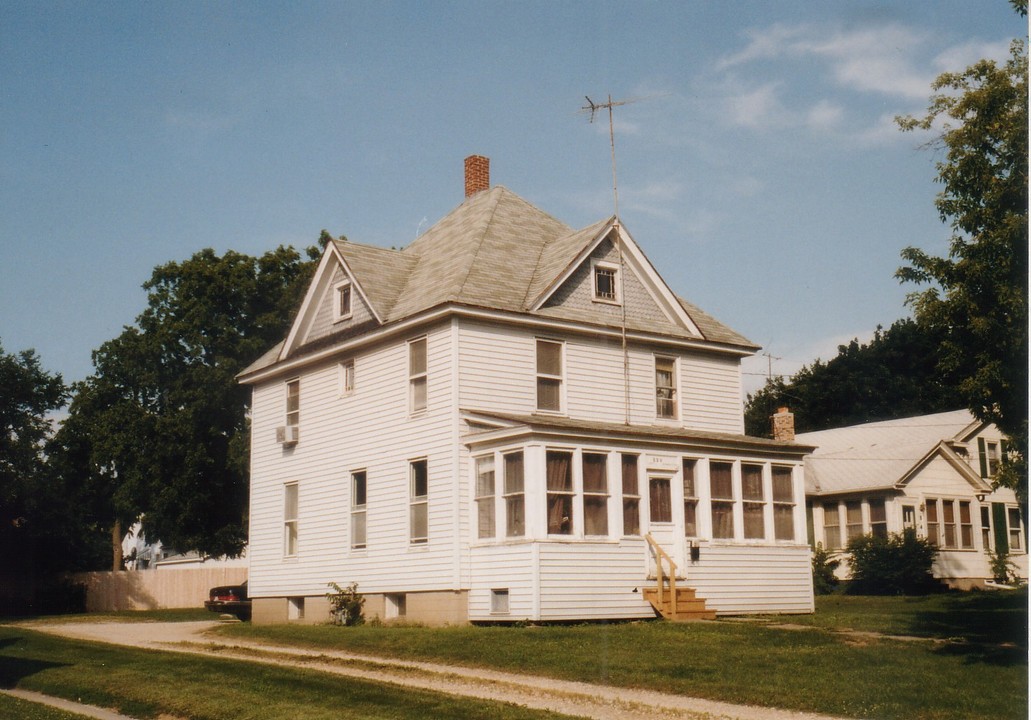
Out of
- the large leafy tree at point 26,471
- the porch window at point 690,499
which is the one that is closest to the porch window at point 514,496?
the porch window at point 690,499

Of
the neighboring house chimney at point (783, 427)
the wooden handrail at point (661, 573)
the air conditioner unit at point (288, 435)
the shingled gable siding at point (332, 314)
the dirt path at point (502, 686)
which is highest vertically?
the shingled gable siding at point (332, 314)

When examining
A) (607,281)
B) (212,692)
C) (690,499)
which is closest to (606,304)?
(607,281)

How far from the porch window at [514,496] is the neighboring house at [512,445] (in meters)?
0.05

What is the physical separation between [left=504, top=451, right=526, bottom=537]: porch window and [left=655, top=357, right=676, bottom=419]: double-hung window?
605cm

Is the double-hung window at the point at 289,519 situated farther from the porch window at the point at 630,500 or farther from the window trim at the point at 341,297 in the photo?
the porch window at the point at 630,500

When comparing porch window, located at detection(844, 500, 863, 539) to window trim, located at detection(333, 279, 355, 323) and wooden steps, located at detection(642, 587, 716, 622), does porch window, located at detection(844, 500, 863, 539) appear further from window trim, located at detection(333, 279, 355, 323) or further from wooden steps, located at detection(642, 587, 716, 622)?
window trim, located at detection(333, 279, 355, 323)

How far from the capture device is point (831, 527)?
42.8m

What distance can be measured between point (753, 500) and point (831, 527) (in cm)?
1655

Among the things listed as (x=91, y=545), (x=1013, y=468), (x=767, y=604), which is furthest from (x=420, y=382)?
(x=91, y=545)

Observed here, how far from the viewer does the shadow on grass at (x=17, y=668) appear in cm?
1888

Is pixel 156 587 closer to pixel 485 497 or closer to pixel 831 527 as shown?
pixel 831 527

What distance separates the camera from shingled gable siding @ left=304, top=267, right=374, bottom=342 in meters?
29.9

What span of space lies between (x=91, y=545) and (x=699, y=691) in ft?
265

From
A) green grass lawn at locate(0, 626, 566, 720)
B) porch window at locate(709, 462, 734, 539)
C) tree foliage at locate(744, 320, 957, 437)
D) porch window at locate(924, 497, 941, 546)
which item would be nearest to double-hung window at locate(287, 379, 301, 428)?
green grass lawn at locate(0, 626, 566, 720)
